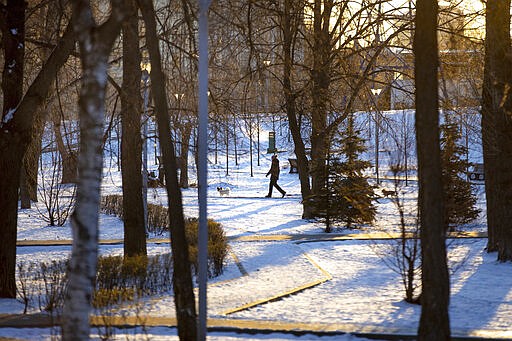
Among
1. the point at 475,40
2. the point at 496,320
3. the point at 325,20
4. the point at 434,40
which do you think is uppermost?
the point at 325,20

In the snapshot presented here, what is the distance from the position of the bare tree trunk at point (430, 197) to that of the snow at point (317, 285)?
1676 millimetres

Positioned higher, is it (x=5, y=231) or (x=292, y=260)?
(x=5, y=231)

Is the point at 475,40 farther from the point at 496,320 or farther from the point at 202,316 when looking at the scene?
the point at 202,316

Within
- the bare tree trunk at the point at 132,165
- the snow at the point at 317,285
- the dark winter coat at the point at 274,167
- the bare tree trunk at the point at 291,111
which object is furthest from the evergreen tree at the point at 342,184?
the dark winter coat at the point at 274,167

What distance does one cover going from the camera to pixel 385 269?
42.2ft

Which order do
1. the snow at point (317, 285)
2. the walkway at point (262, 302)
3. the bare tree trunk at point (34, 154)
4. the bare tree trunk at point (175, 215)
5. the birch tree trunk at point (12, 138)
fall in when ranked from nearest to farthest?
the bare tree trunk at point (175, 215)
the walkway at point (262, 302)
the snow at point (317, 285)
the birch tree trunk at point (12, 138)
the bare tree trunk at point (34, 154)

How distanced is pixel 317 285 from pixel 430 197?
549 centimetres

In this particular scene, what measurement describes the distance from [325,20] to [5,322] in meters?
13.6

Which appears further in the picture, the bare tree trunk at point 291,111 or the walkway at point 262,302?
the bare tree trunk at point 291,111

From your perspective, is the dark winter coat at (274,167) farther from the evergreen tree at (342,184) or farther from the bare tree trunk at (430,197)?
the bare tree trunk at (430,197)

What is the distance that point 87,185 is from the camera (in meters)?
4.71

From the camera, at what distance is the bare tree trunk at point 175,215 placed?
6.29m

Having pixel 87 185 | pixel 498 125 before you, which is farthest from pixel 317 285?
pixel 87 185

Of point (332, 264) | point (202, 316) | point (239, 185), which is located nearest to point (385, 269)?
point (332, 264)
